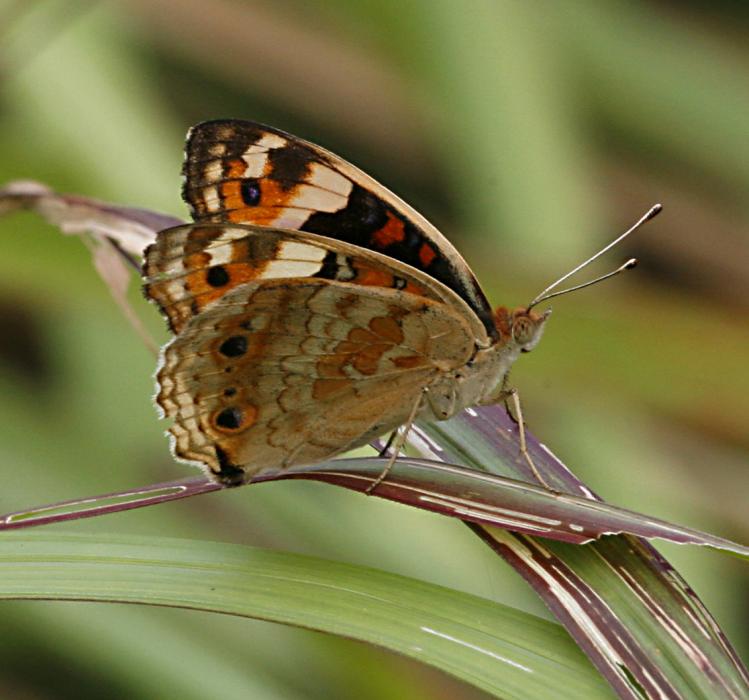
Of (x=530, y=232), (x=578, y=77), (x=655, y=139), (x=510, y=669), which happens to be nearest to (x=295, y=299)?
(x=510, y=669)

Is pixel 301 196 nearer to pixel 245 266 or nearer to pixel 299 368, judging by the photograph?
pixel 245 266

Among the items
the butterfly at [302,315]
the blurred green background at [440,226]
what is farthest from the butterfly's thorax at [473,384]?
the blurred green background at [440,226]

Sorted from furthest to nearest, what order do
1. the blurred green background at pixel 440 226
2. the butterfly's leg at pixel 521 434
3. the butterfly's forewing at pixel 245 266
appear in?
the blurred green background at pixel 440 226, the butterfly's forewing at pixel 245 266, the butterfly's leg at pixel 521 434

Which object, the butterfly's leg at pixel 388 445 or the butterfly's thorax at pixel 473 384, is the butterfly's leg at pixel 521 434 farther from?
the butterfly's leg at pixel 388 445

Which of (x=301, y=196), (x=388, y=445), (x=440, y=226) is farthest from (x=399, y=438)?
(x=440, y=226)

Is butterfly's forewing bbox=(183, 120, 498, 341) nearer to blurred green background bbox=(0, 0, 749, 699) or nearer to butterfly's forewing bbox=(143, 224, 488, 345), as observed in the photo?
butterfly's forewing bbox=(143, 224, 488, 345)

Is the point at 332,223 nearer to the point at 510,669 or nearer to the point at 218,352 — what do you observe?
the point at 218,352
